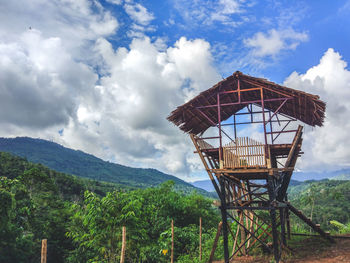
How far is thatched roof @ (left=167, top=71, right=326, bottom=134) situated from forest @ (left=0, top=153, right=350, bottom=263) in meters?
4.92

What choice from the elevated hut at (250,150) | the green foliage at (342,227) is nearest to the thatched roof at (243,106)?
the elevated hut at (250,150)

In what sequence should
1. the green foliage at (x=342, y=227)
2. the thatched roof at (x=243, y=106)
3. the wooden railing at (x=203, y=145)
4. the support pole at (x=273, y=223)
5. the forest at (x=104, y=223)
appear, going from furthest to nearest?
the green foliage at (x=342, y=227), the wooden railing at (x=203, y=145), the thatched roof at (x=243, y=106), the forest at (x=104, y=223), the support pole at (x=273, y=223)

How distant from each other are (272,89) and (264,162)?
3550 millimetres

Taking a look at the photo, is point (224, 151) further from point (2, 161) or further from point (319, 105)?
point (2, 161)

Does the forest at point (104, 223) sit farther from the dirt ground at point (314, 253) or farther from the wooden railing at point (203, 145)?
the wooden railing at point (203, 145)

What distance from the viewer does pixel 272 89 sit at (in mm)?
12211

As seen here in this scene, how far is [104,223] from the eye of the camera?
1080cm

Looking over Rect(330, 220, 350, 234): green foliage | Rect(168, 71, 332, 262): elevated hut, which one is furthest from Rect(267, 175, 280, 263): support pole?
Rect(330, 220, 350, 234): green foliage

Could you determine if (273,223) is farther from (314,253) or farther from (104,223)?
(104,223)

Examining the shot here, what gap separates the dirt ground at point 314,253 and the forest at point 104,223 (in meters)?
3.52

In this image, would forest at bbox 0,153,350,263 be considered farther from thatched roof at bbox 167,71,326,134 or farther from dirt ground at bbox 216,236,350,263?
thatched roof at bbox 167,71,326,134

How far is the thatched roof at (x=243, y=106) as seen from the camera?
39.0 ft

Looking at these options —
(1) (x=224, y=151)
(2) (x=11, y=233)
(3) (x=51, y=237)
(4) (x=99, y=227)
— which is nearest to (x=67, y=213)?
(3) (x=51, y=237)

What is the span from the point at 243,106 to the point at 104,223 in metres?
9.45
